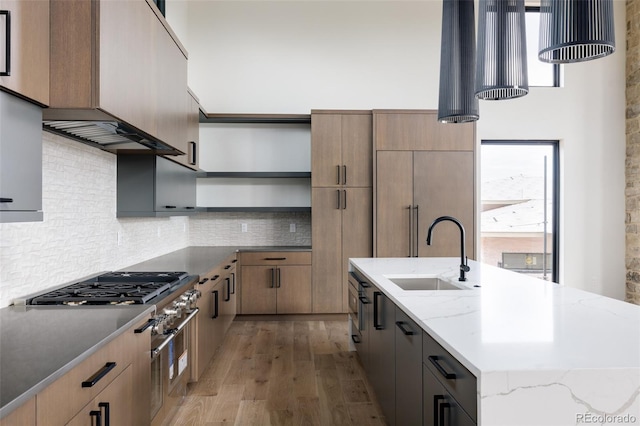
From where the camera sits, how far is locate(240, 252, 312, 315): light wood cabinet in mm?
4840

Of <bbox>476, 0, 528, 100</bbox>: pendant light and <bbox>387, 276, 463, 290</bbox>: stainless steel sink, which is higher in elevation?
<bbox>476, 0, 528, 100</bbox>: pendant light

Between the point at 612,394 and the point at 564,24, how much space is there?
131cm

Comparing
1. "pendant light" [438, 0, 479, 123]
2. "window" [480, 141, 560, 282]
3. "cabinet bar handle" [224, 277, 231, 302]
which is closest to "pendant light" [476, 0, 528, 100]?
"pendant light" [438, 0, 479, 123]

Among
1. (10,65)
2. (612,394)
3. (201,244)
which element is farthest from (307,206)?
(612,394)

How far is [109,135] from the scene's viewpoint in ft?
7.95

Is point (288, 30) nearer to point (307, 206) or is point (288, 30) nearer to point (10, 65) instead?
point (307, 206)

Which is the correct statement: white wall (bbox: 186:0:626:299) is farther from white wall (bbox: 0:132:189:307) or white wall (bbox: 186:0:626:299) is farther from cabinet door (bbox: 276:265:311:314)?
white wall (bbox: 0:132:189:307)

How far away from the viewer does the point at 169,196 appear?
3.58m

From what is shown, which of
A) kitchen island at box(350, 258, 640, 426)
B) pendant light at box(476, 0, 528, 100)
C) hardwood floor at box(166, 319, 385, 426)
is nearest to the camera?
kitchen island at box(350, 258, 640, 426)

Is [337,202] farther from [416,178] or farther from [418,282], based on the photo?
[418,282]

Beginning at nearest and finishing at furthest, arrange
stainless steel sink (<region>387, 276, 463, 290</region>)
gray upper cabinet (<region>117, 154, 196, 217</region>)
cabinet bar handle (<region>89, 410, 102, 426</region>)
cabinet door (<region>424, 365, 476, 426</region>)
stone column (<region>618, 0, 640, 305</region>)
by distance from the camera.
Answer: cabinet door (<region>424, 365, 476, 426</region>) < cabinet bar handle (<region>89, 410, 102, 426</region>) < stainless steel sink (<region>387, 276, 463, 290</region>) < gray upper cabinet (<region>117, 154, 196, 217</region>) < stone column (<region>618, 0, 640, 305</region>)

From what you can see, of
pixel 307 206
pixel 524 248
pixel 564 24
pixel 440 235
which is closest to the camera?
pixel 564 24

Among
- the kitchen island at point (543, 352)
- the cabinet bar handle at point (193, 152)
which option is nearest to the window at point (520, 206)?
the cabinet bar handle at point (193, 152)

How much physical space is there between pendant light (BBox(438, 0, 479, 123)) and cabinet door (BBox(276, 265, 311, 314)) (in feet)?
9.07
